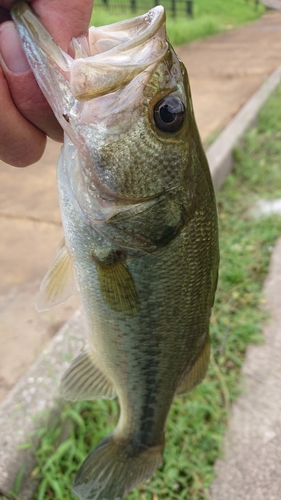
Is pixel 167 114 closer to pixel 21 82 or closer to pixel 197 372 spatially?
pixel 21 82

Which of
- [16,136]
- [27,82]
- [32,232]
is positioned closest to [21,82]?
[27,82]

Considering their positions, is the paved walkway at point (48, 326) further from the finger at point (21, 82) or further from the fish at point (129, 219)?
the finger at point (21, 82)

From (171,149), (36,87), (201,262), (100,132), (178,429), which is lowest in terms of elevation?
(178,429)

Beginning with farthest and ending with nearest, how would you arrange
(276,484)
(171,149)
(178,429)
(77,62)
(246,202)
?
(246,202) < (178,429) < (276,484) < (171,149) < (77,62)

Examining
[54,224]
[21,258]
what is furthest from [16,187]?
[21,258]

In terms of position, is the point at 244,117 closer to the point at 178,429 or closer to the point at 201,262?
the point at 178,429

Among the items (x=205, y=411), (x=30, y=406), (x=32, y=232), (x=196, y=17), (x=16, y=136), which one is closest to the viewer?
(x=16, y=136)

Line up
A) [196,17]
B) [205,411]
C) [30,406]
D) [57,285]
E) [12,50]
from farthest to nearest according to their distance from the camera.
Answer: [196,17] < [205,411] < [30,406] < [57,285] < [12,50]

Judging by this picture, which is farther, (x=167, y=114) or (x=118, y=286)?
(x=118, y=286)
